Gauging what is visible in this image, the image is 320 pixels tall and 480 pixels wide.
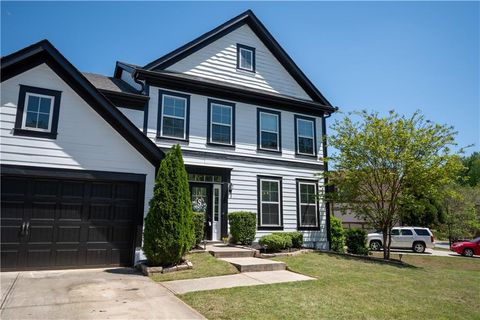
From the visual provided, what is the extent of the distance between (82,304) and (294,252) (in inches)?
309

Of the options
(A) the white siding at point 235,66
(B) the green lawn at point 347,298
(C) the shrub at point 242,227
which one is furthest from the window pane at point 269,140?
(B) the green lawn at point 347,298

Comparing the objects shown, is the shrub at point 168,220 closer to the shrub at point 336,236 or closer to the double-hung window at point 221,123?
the double-hung window at point 221,123

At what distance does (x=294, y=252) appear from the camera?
467 inches

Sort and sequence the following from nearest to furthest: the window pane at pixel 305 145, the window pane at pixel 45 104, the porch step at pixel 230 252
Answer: the window pane at pixel 45 104 → the porch step at pixel 230 252 → the window pane at pixel 305 145

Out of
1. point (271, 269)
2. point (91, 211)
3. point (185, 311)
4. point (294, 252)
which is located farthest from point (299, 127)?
point (185, 311)

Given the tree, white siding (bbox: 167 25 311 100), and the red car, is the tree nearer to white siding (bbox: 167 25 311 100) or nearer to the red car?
white siding (bbox: 167 25 311 100)

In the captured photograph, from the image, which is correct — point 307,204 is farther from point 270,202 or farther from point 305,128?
point 305,128

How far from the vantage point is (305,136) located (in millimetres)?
15922

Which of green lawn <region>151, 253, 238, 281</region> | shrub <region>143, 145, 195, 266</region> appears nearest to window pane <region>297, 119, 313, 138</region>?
green lawn <region>151, 253, 238, 281</region>

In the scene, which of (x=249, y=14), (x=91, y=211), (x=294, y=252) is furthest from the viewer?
(x=249, y=14)

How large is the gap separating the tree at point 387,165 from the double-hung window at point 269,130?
102 inches

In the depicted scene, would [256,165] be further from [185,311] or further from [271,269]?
[185,311]

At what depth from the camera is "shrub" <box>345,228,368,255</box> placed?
16.3 meters

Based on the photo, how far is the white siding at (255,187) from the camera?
13.5 meters
